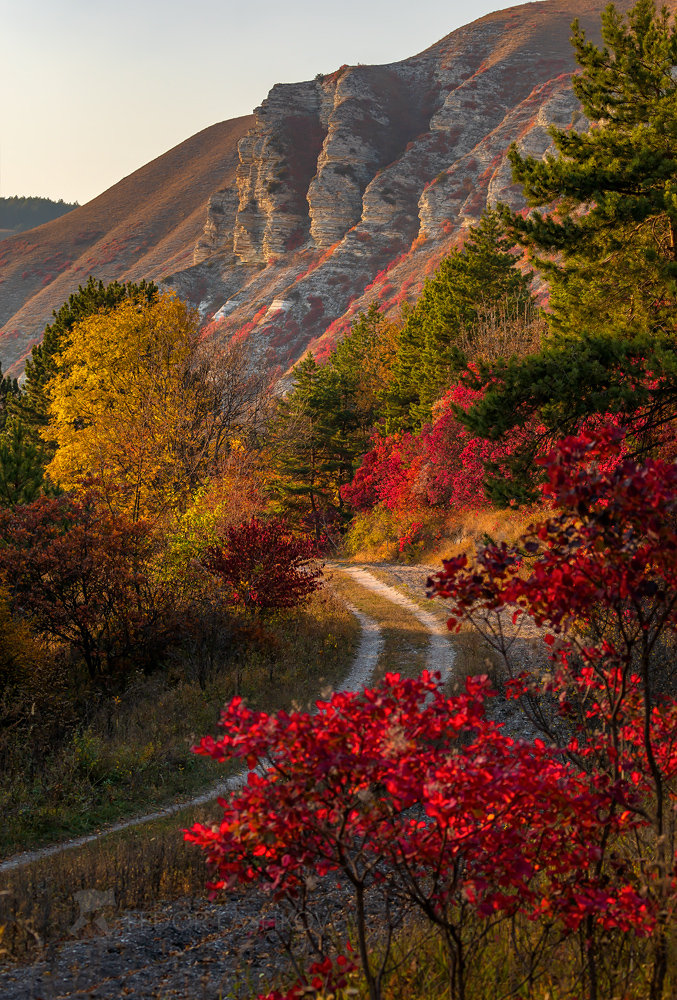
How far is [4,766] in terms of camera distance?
948 centimetres

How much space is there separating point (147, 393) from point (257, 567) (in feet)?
35.3

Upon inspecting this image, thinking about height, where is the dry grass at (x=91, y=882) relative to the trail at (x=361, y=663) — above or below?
above

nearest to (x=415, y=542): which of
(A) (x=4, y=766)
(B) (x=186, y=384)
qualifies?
(B) (x=186, y=384)

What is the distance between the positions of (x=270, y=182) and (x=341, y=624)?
105m

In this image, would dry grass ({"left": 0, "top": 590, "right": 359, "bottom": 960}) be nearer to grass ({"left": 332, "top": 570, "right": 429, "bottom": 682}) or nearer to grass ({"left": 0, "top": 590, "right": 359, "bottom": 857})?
grass ({"left": 0, "top": 590, "right": 359, "bottom": 857})

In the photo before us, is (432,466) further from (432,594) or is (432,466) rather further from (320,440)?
(432,594)

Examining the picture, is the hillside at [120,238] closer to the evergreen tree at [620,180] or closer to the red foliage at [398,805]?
the evergreen tree at [620,180]

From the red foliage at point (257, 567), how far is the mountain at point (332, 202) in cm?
6058

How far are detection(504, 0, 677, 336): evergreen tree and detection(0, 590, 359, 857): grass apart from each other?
8.88 meters

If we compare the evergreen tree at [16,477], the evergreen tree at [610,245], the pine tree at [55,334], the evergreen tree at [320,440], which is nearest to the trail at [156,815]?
the evergreen tree at [610,245]

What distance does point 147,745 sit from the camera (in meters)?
10.1

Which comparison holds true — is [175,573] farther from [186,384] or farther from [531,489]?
[186,384]

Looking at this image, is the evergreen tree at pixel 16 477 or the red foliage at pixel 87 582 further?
the evergreen tree at pixel 16 477

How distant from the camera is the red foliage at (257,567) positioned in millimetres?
15172
